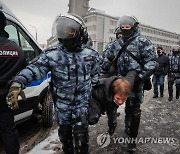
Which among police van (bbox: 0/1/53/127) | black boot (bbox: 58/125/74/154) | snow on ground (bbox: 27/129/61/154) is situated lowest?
snow on ground (bbox: 27/129/61/154)

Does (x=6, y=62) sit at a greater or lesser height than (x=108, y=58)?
lesser

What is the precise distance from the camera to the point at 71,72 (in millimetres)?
2600

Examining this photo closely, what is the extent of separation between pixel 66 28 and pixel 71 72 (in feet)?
1.38

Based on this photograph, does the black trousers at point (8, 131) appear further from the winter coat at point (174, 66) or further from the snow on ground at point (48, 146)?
the winter coat at point (174, 66)

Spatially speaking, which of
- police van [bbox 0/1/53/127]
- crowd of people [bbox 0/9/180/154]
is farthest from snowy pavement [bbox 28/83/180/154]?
crowd of people [bbox 0/9/180/154]

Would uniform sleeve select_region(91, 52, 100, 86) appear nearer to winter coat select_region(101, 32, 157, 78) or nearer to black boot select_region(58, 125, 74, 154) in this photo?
black boot select_region(58, 125, 74, 154)

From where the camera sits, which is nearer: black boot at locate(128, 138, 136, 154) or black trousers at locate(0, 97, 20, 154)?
black trousers at locate(0, 97, 20, 154)

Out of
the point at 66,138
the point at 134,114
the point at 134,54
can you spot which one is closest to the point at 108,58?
the point at 134,54

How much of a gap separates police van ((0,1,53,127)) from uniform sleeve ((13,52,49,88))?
4.18 feet

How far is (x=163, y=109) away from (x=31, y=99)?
389 centimetres

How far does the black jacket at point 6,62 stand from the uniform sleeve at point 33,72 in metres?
0.41

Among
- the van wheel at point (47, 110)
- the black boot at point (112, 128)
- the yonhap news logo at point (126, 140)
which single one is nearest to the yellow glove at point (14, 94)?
the black boot at point (112, 128)

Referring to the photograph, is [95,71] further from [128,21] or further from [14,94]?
[128,21]

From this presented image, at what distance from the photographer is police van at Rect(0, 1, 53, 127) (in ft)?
12.5
